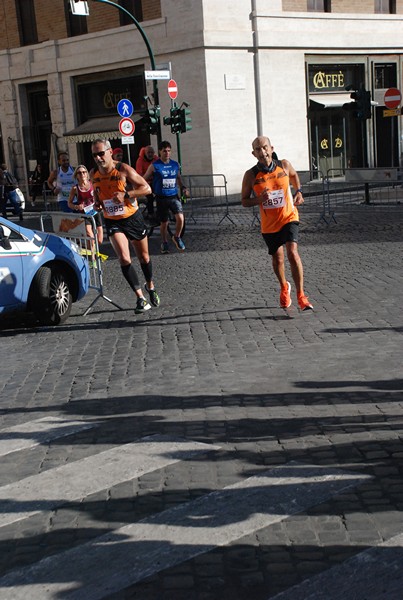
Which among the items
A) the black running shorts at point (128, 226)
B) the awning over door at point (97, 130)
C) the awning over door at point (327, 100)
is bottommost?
the black running shorts at point (128, 226)

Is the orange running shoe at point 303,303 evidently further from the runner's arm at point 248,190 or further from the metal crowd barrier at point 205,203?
the metal crowd barrier at point 205,203

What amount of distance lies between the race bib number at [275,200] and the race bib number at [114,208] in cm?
168

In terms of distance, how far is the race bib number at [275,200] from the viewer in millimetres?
9977

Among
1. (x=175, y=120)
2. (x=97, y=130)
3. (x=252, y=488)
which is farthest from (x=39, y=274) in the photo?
(x=97, y=130)

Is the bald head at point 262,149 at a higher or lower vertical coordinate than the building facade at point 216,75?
lower

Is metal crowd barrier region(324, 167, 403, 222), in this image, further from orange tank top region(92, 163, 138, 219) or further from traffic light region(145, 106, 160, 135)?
orange tank top region(92, 163, 138, 219)

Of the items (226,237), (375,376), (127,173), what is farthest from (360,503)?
(226,237)

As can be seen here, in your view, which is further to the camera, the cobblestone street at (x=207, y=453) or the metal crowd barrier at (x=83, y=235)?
the metal crowd barrier at (x=83, y=235)

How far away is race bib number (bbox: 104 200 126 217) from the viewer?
10.6 metres

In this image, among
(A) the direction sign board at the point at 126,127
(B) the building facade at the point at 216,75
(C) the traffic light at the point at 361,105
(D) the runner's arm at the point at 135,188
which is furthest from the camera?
(B) the building facade at the point at 216,75

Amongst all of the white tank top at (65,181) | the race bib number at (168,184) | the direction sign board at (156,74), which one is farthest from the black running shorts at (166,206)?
the direction sign board at (156,74)

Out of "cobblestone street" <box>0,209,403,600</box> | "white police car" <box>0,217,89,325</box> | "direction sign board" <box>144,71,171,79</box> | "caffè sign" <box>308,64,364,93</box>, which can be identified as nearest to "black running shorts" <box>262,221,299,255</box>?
"cobblestone street" <box>0,209,403,600</box>

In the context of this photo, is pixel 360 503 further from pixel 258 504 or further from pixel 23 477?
pixel 23 477

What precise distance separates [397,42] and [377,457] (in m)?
33.4
